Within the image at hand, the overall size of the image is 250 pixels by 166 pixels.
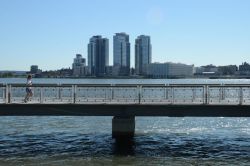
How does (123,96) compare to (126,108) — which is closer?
(126,108)

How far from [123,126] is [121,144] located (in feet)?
4.15

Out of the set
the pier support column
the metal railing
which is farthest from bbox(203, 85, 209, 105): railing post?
the pier support column

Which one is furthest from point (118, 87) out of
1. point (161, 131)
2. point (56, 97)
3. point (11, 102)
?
point (161, 131)

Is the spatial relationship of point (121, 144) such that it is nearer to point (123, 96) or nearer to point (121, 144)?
point (121, 144)

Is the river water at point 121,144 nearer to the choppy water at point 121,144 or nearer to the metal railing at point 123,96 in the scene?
the choppy water at point 121,144

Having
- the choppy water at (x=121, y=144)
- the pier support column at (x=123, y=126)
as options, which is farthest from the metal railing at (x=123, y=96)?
the choppy water at (x=121, y=144)

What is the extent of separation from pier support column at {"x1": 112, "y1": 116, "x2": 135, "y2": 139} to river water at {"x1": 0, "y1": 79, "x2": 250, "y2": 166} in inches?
26.6

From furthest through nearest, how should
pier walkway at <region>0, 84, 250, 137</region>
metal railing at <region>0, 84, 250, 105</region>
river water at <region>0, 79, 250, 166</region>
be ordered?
metal railing at <region>0, 84, 250, 105</region> → pier walkway at <region>0, 84, 250, 137</region> → river water at <region>0, 79, 250, 166</region>

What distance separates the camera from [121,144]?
2827cm

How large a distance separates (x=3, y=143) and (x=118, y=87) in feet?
27.3

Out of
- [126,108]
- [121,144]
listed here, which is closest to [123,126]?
[126,108]

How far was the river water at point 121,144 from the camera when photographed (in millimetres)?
24578

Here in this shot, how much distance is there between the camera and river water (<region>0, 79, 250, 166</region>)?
968 inches

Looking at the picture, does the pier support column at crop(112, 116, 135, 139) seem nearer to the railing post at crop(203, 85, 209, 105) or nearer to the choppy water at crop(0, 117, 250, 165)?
the choppy water at crop(0, 117, 250, 165)
